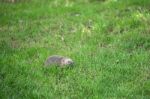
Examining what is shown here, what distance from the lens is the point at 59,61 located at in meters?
7.13

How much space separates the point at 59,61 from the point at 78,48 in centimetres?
118

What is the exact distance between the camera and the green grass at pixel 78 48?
6.21 metres

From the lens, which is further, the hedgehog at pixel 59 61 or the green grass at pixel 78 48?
the hedgehog at pixel 59 61

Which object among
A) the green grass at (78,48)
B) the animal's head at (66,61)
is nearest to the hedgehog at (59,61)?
the animal's head at (66,61)

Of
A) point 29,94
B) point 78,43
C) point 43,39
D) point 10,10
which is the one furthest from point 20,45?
point 10,10

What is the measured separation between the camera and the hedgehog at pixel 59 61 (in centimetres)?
709

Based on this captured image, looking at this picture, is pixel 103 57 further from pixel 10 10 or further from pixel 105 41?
pixel 10 10

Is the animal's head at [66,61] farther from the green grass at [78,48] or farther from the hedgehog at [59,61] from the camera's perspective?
the green grass at [78,48]

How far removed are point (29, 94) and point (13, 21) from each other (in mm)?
5261

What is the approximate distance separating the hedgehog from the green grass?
142mm

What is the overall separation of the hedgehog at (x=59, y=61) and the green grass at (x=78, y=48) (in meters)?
0.14

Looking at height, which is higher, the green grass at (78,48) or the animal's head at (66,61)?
the animal's head at (66,61)

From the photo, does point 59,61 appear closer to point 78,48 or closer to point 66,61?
point 66,61

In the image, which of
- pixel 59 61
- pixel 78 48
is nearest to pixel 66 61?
pixel 59 61
